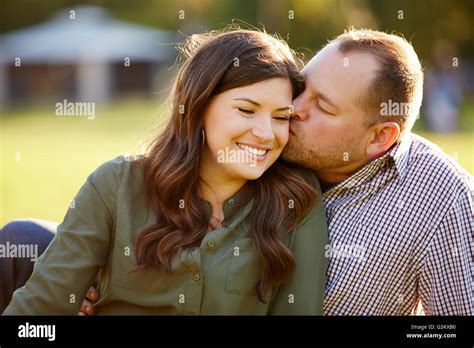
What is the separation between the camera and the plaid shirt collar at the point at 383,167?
133 inches

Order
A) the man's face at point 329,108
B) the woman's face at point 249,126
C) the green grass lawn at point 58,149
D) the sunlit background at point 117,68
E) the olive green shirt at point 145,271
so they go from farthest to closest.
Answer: the sunlit background at point 117,68 → the green grass lawn at point 58,149 → the man's face at point 329,108 → the woman's face at point 249,126 → the olive green shirt at point 145,271

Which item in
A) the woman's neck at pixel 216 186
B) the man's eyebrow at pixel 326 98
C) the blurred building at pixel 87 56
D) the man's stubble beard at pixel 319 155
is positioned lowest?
the woman's neck at pixel 216 186

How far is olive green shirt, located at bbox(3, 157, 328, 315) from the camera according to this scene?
3.17m

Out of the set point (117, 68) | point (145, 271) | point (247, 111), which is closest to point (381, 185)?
point (247, 111)

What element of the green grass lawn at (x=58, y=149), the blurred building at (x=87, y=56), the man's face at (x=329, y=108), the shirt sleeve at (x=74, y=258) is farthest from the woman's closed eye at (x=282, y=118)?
the blurred building at (x=87, y=56)

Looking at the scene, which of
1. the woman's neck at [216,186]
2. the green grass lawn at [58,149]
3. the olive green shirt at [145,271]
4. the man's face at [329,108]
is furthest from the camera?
the green grass lawn at [58,149]

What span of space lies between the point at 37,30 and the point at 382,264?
3306 centimetres

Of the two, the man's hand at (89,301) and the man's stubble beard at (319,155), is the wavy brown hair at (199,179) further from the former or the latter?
the man's hand at (89,301)

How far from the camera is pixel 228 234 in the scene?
326 cm

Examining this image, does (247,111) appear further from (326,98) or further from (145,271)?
(145,271)

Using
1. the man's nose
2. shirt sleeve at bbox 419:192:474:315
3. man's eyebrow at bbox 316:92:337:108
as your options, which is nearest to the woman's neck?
the man's nose

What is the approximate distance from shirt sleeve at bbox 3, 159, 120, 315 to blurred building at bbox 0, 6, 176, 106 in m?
28.8

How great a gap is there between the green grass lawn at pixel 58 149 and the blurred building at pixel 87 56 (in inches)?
274
